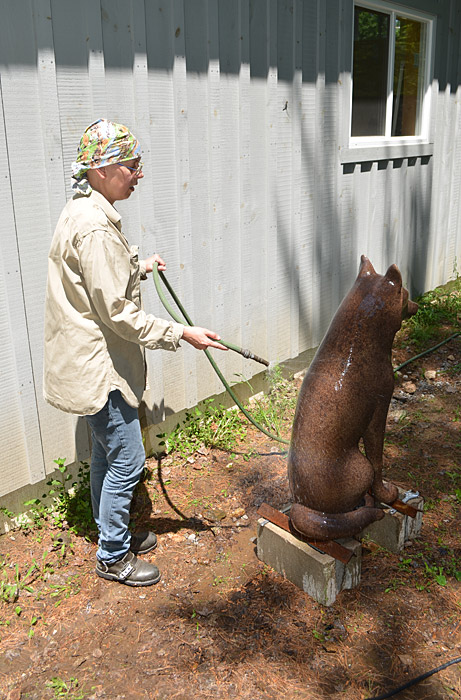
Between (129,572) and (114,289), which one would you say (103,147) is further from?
(129,572)

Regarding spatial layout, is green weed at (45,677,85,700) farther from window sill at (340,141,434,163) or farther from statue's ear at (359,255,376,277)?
window sill at (340,141,434,163)

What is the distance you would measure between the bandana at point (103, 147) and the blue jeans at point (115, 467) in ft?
3.56

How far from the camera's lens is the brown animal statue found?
2.91m

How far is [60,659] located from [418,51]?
7.09 meters

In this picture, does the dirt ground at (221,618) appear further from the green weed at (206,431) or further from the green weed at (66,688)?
the green weed at (206,431)

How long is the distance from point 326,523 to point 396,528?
567 mm

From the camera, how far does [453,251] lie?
841cm

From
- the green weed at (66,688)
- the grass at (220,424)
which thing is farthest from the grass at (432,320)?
the green weed at (66,688)

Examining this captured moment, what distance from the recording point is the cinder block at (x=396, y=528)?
333 centimetres

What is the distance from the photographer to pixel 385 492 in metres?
3.20

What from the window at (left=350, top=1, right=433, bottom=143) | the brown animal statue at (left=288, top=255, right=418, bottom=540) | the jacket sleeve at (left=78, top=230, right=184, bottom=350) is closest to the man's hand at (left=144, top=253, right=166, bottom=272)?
the jacket sleeve at (left=78, top=230, right=184, bottom=350)

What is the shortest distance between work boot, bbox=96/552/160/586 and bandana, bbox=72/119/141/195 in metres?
1.94

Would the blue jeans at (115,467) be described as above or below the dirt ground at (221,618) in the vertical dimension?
above

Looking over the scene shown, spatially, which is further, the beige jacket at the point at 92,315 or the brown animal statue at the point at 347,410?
the brown animal statue at the point at 347,410
